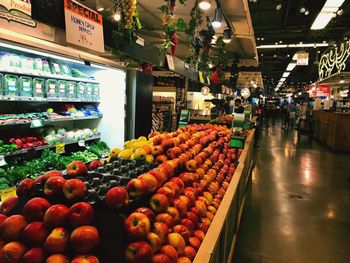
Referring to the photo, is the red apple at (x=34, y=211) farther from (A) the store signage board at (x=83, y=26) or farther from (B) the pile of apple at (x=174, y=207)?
(A) the store signage board at (x=83, y=26)

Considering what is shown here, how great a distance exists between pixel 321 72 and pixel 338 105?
7.17 ft

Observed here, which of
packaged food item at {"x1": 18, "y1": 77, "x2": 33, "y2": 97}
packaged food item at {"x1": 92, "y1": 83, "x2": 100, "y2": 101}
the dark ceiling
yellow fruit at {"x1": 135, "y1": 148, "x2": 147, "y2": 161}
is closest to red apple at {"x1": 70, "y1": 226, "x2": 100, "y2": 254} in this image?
yellow fruit at {"x1": 135, "y1": 148, "x2": 147, "y2": 161}

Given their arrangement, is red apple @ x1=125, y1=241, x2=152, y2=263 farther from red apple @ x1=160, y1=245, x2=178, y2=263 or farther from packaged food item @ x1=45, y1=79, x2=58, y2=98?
packaged food item @ x1=45, y1=79, x2=58, y2=98

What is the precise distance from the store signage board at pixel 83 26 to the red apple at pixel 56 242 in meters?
2.07

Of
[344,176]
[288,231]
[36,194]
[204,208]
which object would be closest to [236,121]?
[288,231]

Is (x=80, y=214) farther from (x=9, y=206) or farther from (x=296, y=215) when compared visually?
(x=296, y=215)

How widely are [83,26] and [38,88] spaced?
1228mm

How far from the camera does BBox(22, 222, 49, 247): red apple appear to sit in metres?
1.30

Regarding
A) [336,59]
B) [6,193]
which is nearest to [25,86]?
[6,193]

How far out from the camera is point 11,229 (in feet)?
4.39

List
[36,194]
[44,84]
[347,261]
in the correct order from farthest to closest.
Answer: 1. [44,84]
2. [347,261]
3. [36,194]

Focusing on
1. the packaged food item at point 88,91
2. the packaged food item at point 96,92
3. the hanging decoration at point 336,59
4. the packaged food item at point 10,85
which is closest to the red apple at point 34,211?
the packaged food item at point 10,85

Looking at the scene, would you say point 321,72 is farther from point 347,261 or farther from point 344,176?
point 347,261

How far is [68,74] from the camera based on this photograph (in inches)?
175
